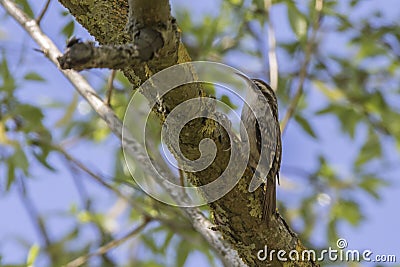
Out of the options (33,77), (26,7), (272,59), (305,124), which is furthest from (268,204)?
(305,124)

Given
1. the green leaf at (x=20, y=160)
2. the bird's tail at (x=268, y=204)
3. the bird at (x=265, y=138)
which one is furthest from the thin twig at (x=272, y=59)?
the green leaf at (x=20, y=160)

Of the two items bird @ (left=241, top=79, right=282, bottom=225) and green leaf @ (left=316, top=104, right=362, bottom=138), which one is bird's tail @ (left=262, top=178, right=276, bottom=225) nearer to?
bird @ (left=241, top=79, right=282, bottom=225)

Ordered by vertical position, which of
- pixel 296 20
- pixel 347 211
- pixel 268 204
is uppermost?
pixel 296 20

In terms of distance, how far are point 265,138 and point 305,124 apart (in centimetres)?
120

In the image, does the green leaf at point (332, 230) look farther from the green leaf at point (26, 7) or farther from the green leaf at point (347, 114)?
the green leaf at point (26, 7)

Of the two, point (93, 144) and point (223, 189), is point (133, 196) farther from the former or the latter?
point (223, 189)

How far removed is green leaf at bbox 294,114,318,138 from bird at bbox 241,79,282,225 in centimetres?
73

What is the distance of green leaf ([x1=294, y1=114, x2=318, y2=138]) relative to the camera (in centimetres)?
265

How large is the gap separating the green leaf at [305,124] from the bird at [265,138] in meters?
0.73

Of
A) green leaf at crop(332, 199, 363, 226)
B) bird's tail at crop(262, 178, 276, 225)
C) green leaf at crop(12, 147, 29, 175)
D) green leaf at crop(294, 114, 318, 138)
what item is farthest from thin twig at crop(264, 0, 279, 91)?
green leaf at crop(332, 199, 363, 226)

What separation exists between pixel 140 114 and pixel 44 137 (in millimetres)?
420

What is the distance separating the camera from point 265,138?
59.6 inches

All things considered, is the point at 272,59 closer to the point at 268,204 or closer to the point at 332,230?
the point at 268,204

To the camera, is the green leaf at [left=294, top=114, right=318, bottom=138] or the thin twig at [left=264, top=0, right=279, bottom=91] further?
the green leaf at [left=294, top=114, right=318, bottom=138]
